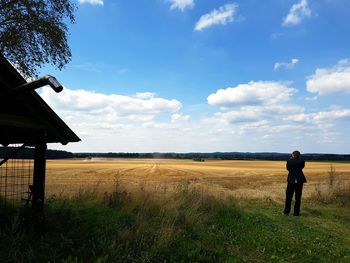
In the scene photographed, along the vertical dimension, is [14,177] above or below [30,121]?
below

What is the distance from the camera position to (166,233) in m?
8.05

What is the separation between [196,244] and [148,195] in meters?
3.49

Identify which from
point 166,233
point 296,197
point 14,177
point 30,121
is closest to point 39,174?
point 30,121

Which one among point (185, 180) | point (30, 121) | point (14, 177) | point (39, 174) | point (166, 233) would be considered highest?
point (30, 121)

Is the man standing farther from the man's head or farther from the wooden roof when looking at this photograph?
the wooden roof

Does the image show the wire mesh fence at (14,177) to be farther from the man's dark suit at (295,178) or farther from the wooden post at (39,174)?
the man's dark suit at (295,178)

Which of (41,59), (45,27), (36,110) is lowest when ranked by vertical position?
(36,110)

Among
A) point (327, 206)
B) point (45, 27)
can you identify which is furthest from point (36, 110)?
point (327, 206)

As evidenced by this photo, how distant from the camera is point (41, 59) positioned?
14.4 metres

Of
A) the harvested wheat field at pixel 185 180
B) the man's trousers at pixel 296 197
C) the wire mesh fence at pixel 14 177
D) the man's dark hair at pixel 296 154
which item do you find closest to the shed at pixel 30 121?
the wire mesh fence at pixel 14 177

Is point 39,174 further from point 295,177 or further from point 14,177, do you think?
point 295,177

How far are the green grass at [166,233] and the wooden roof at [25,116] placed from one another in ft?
5.30

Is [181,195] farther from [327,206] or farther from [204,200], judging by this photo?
[327,206]

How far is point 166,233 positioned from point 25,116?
3594 millimetres
